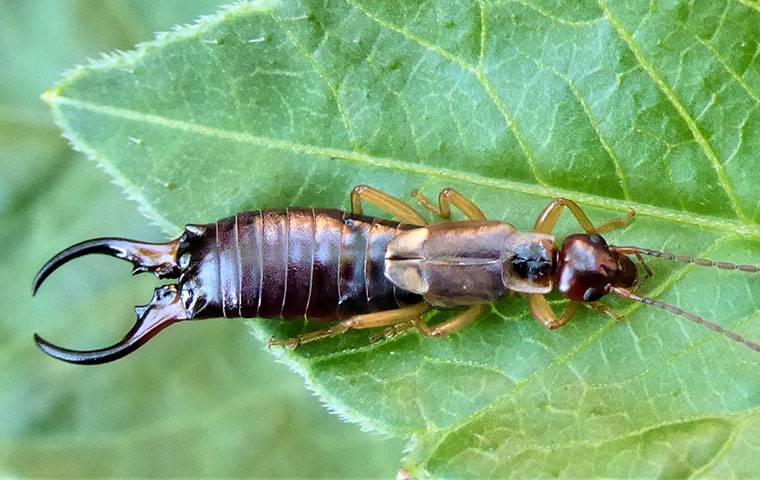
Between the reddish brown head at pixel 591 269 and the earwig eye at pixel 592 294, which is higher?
the reddish brown head at pixel 591 269

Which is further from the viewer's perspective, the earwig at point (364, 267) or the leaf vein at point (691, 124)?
the earwig at point (364, 267)

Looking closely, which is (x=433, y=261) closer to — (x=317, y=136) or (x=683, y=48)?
(x=317, y=136)

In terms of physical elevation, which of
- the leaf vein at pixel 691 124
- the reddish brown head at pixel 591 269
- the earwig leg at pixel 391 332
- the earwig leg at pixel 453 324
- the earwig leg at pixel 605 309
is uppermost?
the leaf vein at pixel 691 124

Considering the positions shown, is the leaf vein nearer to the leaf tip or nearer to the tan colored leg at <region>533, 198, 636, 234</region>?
the tan colored leg at <region>533, 198, 636, 234</region>

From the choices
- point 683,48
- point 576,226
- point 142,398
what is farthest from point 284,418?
point 683,48

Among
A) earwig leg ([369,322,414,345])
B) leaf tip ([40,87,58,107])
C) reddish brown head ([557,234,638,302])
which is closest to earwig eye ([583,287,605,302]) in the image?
reddish brown head ([557,234,638,302])

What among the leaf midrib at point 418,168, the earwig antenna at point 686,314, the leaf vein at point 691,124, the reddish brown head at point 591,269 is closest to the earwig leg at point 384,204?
the leaf midrib at point 418,168

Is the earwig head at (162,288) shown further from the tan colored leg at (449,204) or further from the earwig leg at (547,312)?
the earwig leg at (547,312)
